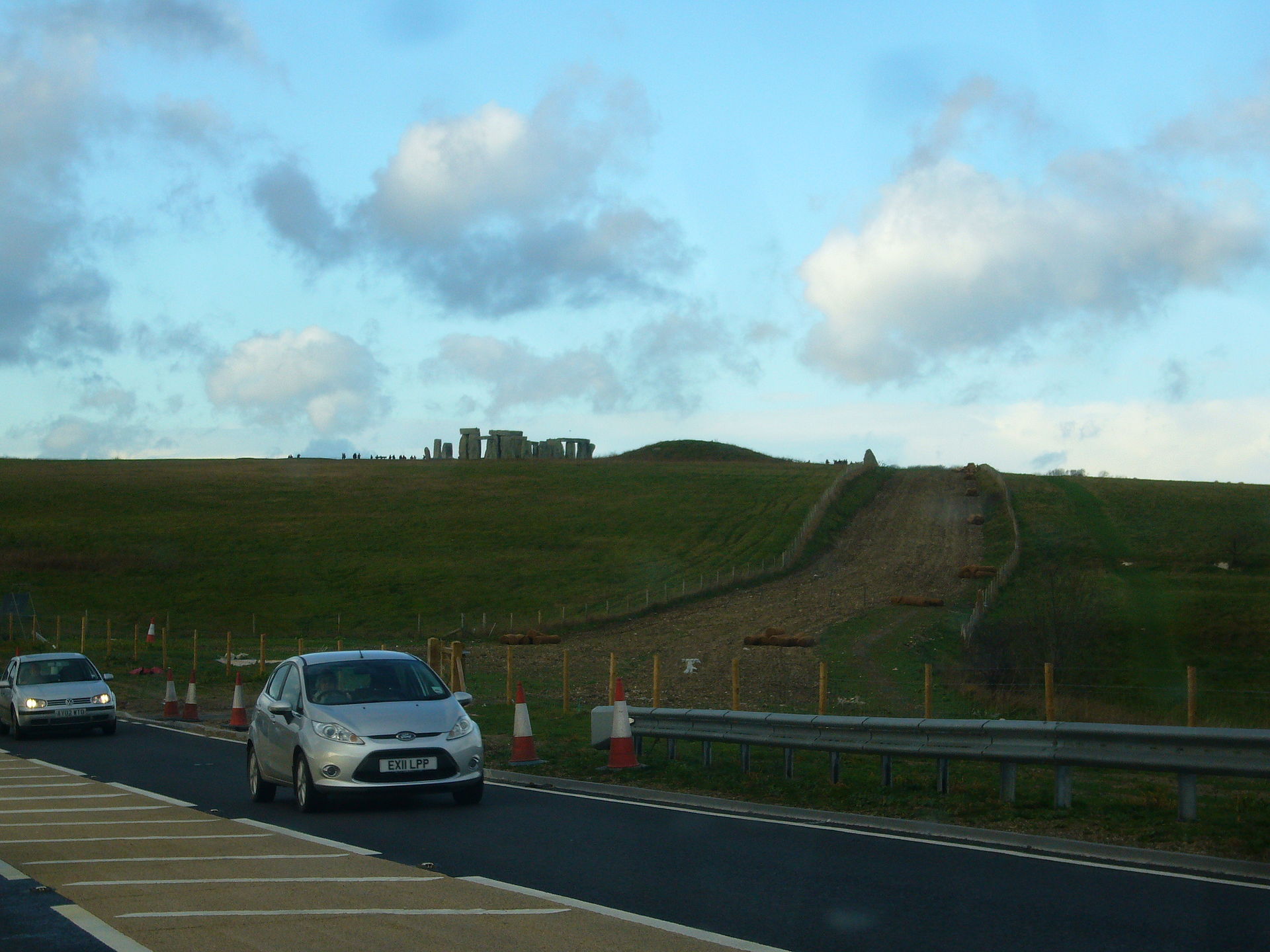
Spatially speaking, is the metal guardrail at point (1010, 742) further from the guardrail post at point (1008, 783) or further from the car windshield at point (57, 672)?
the car windshield at point (57, 672)

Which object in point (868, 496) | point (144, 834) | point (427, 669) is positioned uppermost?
point (868, 496)

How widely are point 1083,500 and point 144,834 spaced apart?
6916 centimetres

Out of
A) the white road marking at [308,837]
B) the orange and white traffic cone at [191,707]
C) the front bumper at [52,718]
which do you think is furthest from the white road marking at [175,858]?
the orange and white traffic cone at [191,707]

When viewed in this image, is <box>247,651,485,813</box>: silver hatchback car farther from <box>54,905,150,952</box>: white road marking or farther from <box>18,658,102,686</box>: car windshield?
<box>18,658,102,686</box>: car windshield

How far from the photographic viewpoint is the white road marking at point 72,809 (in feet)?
43.0

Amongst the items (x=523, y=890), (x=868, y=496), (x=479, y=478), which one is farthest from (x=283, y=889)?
(x=479, y=478)

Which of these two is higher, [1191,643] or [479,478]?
[479,478]

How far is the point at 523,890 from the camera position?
8.52 meters

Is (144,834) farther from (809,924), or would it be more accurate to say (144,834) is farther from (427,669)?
(809,924)

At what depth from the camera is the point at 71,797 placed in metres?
14.5

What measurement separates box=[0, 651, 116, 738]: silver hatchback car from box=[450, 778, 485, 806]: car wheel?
12.8 meters

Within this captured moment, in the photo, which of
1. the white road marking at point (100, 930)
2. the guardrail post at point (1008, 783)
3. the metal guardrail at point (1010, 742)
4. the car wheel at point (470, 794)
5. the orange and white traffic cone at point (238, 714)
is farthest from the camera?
the orange and white traffic cone at point (238, 714)

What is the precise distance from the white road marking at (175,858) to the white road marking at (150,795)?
3.60 metres

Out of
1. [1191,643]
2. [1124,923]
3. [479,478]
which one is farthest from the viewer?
[479,478]
